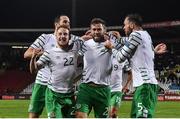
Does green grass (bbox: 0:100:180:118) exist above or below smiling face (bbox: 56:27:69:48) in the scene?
below

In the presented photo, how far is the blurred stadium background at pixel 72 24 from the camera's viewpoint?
119ft

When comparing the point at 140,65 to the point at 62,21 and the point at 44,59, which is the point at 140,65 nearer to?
the point at 44,59

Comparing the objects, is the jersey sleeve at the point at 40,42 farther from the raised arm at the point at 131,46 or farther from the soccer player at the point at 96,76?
the raised arm at the point at 131,46

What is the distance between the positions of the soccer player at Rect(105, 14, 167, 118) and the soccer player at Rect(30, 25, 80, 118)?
2.69 feet

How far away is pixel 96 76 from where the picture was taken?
8484mm

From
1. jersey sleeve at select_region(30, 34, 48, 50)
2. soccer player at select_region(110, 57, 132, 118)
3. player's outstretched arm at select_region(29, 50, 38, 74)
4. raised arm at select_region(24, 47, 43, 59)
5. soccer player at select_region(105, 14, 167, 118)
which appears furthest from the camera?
soccer player at select_region(110, 57, 132, 118)

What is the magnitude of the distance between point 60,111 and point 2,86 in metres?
31.3

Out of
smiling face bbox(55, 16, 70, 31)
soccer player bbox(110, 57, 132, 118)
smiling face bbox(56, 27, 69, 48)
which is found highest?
smiling face bbox(55, 16, 70, 31)

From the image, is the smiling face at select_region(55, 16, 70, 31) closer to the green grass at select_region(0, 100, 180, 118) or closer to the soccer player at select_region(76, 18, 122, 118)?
the soccer player at select_region(76, 18, 122, 118)

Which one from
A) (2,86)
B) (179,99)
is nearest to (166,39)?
(179,99)

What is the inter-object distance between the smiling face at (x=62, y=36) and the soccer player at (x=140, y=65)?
864 millimetres

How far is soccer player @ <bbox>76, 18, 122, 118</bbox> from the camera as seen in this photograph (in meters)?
8.47

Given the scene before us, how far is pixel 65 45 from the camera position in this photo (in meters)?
8.08

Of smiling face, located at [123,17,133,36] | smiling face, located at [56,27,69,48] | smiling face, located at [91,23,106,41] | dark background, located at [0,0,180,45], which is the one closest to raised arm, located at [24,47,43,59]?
smiling face, located at [56,27,69,48]
